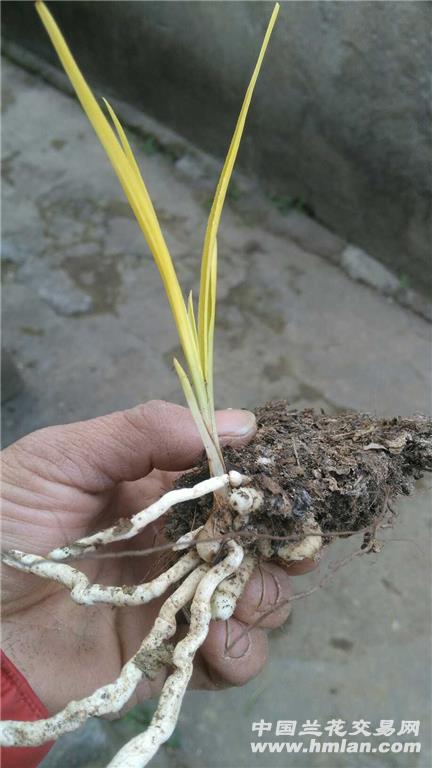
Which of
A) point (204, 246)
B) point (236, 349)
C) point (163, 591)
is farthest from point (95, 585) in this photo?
point (236, 349)

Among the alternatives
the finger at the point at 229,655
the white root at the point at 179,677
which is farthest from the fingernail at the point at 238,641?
the white root at the point at 179,677

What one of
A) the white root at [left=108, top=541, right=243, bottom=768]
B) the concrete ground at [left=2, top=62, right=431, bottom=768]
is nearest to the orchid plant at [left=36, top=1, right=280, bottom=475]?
the white root at [left=108, top=541, right=243, bottom=768]

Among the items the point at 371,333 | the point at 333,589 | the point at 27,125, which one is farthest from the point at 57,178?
the point at 333,589

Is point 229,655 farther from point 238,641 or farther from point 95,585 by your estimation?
point 95,585

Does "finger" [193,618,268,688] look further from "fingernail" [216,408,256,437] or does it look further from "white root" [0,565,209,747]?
"fingernail" [216,408,256,437]

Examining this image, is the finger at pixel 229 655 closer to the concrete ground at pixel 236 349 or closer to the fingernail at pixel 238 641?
the fingernail at pixel 238 641

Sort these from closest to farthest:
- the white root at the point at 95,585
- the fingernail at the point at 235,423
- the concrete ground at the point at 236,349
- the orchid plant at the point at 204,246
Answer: the orchid plant at the point at 204,246
the white root at the point at 95,585
the fingernail at the point at 235,423
the concrete ground at the point at 236,349
